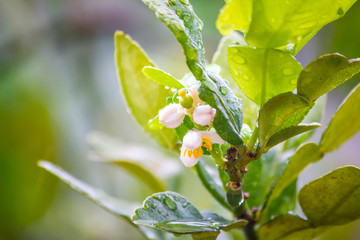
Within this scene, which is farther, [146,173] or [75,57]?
[75,57]

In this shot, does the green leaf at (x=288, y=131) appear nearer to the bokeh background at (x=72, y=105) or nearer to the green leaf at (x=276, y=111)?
the green leaf at (x=276, y=111)

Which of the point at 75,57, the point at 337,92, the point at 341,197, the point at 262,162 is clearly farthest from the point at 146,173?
the point at 75,57

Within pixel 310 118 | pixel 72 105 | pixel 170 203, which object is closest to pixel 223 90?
pixel 170 203

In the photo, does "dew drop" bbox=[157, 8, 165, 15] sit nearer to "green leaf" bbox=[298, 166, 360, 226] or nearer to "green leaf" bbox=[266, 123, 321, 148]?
"green leaf" bbox=[266, 123, 321, 148]

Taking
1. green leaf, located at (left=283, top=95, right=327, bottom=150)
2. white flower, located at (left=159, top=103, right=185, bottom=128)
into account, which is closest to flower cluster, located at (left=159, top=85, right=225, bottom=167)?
white flower, located at (left=159, top=103, right=185, bottom=128)

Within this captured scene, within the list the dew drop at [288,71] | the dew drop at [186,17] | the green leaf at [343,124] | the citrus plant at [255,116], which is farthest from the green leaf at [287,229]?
the dew drop at [186,17]

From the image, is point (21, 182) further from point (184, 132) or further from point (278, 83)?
point (278, 83)

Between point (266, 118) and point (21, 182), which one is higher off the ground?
point (266, 118)
